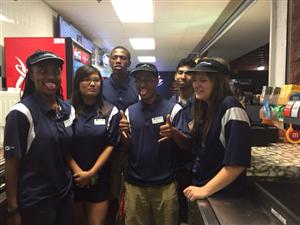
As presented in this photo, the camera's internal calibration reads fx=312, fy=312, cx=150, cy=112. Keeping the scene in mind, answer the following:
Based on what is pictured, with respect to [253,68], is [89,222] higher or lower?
lower

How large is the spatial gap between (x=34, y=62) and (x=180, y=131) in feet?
3.26

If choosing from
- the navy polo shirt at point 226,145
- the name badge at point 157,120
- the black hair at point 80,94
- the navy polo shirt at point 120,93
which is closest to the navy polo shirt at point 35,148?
the black hair at point 80,94

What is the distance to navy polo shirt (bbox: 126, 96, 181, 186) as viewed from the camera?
206cm

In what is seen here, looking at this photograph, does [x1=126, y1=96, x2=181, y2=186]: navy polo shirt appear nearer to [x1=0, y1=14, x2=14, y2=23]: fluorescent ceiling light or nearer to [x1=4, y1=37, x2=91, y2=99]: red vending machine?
[x1=4, y1=37, x2=91, y2=99]: red vending machine

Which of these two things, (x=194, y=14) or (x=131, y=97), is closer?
(x=131, y=97)

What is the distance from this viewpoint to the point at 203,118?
5.39ft

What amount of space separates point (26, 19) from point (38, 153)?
2905 millimetres

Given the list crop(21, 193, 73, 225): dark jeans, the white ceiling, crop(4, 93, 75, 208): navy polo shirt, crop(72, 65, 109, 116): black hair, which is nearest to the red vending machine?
crop(72, 65, 109, 116): black hair

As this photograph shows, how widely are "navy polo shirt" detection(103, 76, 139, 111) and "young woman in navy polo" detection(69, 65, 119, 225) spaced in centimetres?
31

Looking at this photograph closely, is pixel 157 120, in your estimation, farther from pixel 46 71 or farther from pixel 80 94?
pixel 46 71

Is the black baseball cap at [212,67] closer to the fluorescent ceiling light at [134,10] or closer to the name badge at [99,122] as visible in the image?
the name badge at [99,122]

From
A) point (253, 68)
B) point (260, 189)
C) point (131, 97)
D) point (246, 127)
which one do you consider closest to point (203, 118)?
point (246, 127)

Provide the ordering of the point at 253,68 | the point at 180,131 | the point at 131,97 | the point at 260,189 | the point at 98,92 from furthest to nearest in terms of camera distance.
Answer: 1. the point at 253,68
2. the point at 131,97
3. the point at 98,92
4. the point at 180,131
5. the point at 260,189

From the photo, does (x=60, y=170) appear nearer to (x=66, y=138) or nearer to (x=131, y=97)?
(x=66, y=138)
